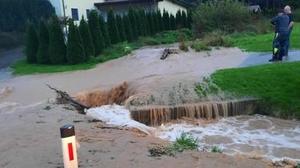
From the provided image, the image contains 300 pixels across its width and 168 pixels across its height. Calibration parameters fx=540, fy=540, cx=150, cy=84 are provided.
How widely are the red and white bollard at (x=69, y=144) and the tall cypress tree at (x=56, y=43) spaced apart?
66.1 ft

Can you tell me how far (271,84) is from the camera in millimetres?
15086

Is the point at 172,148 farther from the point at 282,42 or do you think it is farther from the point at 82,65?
the point at 82,65

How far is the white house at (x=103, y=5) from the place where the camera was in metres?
42.5

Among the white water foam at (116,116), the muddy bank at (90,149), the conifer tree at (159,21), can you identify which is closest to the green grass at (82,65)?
the conifer tree at (159,21)

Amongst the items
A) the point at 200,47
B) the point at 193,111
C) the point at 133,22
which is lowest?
the point at 193,111

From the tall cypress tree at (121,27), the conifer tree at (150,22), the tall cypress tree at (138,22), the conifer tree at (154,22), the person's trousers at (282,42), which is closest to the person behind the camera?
the person's trousers at (282,42)

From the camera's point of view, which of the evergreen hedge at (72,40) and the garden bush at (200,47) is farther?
the evergreen hedge at (72,40)

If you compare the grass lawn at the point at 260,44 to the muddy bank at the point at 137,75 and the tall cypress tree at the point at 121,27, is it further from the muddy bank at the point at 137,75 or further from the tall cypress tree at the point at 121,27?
the tall cypress tree at the point at 121,27

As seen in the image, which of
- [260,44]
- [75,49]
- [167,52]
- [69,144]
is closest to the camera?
[69,144]

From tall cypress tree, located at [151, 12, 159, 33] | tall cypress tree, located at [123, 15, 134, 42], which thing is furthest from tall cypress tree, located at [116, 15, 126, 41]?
tall cypress tree, located at [151, 12, 159, 33]

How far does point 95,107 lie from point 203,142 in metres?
4.76

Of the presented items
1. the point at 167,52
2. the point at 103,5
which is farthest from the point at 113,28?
the point at 103,5

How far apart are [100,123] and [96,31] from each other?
1602 centimetres

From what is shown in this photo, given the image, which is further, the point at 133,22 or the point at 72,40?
the point at 133,22
